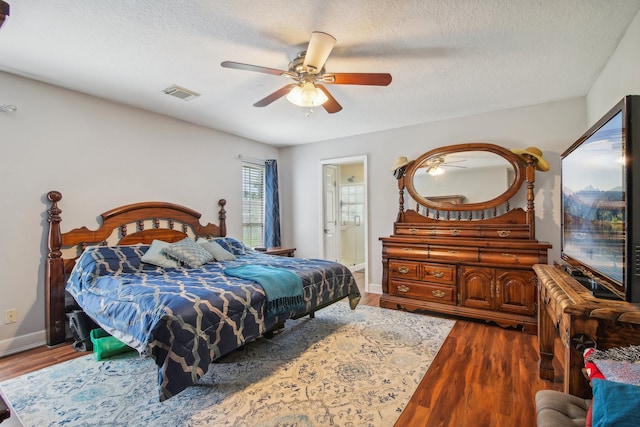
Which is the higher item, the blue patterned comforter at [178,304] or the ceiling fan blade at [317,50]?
the ceiling fan blade at [317,50]

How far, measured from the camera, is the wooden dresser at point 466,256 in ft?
10.5

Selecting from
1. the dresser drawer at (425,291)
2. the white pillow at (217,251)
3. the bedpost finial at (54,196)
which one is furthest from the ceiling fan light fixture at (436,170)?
the bedpost finial at (54,196)

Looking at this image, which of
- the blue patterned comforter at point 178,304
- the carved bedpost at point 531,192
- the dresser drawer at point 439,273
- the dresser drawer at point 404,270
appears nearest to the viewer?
the blue patterned comforter at point 178,304

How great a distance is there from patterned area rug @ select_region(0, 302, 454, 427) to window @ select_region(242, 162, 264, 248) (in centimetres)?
247

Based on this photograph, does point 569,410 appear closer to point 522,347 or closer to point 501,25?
point 522,347

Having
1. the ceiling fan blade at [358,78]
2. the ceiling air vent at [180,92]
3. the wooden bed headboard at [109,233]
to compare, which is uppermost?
the ceiling air vent at [180,92]

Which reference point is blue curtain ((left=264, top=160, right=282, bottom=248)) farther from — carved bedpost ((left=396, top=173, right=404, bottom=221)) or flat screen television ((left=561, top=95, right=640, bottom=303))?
flat screen television ((left=561, top=95, right=640, bottom=303))

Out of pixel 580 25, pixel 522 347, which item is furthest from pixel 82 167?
pixel 522 347

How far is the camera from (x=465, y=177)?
390 centimetres

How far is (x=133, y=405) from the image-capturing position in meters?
1.94

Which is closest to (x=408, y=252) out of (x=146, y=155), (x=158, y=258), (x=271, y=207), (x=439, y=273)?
(x=439, y=273)

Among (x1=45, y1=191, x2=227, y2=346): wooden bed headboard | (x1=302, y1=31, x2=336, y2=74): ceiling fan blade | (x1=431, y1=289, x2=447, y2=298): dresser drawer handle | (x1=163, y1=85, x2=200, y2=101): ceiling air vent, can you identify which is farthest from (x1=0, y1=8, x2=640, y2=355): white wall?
(x1=302, y1=31, x2=336, y2=74): ceiling fan blade

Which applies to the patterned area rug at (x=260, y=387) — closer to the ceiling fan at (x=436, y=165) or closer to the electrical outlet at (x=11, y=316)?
the electrical outlet at (x=11, y=316)

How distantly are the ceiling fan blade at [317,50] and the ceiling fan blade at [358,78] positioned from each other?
12cm
